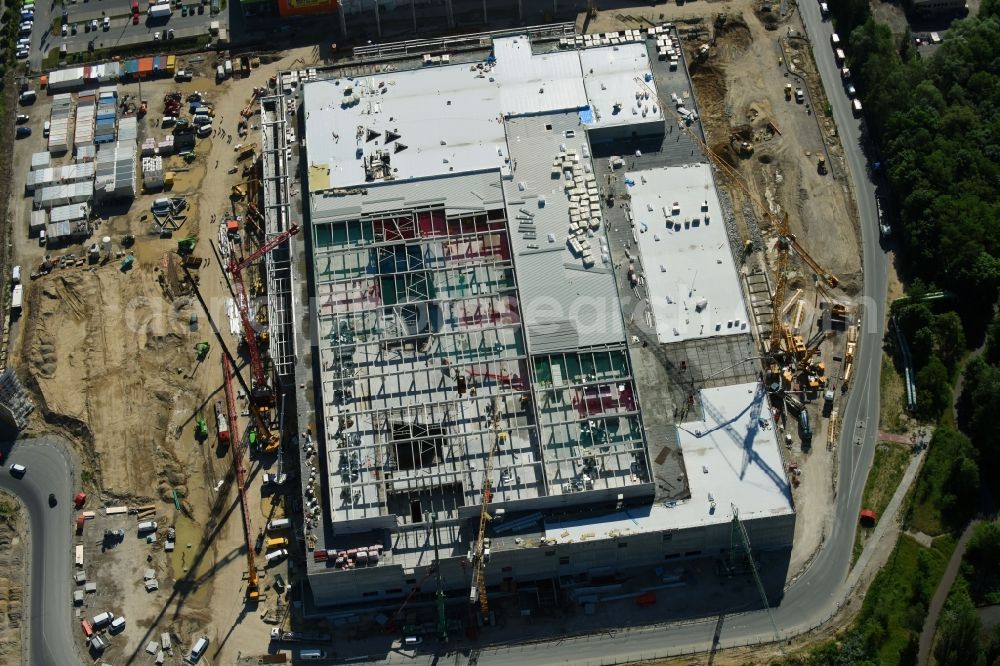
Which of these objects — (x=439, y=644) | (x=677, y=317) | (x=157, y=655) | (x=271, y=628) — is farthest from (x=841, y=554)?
(x=157, y=655)

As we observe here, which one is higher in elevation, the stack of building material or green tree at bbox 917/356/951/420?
the stack of building material

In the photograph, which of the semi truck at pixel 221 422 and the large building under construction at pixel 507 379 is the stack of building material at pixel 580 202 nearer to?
the large building under construction at pixel 507 379

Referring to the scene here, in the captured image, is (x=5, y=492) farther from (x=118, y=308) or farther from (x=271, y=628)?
(x=271, y=628)

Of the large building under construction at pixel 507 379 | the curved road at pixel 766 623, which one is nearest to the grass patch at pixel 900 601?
the curved road at pixel 766 623

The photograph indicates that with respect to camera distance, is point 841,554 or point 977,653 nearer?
point 977,653

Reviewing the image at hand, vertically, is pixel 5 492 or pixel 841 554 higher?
pixel 5 492

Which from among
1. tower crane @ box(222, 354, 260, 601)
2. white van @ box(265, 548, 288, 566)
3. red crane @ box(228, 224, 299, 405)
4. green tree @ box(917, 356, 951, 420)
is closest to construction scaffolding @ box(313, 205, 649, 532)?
red crane @ box(228, 224, 299, 405)

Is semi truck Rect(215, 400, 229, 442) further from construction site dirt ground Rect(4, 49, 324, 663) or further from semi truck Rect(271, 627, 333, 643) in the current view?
semi truck Rect(271, 627, 333, 643)
